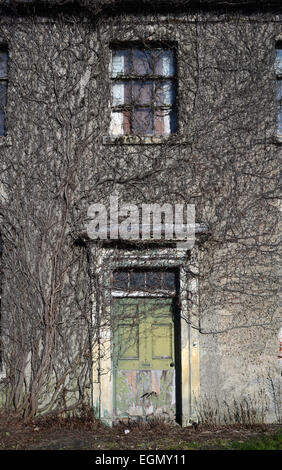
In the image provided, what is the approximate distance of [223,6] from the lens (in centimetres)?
680

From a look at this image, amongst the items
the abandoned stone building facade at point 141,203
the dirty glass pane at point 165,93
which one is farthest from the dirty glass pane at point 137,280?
the dirty glass pane at point 165,93

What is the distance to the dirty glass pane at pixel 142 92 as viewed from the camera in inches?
271

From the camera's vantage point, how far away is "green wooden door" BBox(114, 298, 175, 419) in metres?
6.22

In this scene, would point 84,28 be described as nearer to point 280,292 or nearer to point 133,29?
point 133,29

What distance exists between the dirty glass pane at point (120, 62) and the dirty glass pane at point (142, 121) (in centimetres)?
69

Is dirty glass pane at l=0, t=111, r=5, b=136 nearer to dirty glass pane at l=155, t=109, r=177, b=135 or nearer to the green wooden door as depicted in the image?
dirty glass pane at l=155, t=109, r=177, b=135

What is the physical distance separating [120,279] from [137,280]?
10.1 inches

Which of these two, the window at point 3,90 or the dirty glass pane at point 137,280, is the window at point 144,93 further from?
the dirty glass pane at point 137,280

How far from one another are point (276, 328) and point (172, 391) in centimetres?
176

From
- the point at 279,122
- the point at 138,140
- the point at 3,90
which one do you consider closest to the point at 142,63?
the point at 138,140

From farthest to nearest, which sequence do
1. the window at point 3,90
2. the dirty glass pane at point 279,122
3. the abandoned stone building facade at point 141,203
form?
the window at point 3,90 < the dirty glass pane at point 279,122 < the abandoned stone building facade at point 141,203
